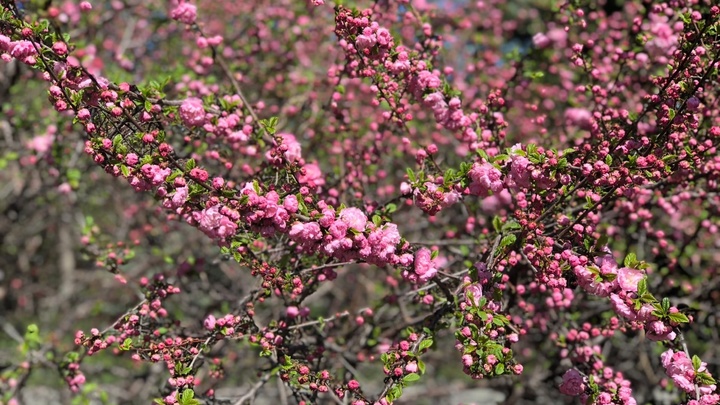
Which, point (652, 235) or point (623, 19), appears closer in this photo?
point (652, 235)

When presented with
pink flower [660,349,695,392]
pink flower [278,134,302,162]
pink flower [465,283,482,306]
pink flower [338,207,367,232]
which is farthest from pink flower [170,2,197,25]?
pink flower [660,349,695,392]

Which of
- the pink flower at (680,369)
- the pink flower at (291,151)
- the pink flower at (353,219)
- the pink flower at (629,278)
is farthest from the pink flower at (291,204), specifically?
the pink flower at (680,369)

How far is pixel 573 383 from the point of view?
2572 mm

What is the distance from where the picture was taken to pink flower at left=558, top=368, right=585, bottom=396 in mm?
2553

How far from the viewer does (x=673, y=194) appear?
3182 millimetres

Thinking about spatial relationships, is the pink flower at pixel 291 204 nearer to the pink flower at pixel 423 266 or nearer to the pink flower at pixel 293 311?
the pink flower at pixel 423 266

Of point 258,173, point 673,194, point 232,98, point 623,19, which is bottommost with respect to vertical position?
point 673,194

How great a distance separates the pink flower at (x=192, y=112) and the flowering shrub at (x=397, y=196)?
0.04ft

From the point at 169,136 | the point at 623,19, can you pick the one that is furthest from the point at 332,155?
the point at 623,19

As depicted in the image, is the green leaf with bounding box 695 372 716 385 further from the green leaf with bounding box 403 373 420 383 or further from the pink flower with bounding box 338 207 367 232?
the pink flower with bounding box 338 207 367 232

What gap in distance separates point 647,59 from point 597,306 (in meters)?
1.54

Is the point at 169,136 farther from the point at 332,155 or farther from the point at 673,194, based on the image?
the point at 673,194

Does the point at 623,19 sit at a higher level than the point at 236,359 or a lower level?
higher

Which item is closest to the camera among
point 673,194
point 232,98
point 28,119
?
point 232,98
